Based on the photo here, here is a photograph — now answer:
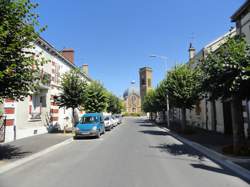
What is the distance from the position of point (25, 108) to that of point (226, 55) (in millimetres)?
15139

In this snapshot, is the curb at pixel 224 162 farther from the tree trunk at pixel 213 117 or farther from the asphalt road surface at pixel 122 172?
the tree trunk at pixel 213 117

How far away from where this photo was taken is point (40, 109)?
2311 centimetres

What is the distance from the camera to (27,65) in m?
9.81

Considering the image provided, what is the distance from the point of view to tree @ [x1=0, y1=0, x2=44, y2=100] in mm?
8820

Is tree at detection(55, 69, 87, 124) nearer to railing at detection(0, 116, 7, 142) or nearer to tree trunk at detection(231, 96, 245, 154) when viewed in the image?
railing at detection(0, 116, 7, 142)

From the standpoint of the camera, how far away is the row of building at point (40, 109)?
1720cm

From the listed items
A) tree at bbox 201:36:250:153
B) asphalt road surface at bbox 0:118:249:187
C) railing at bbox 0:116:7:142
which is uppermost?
tree at bbox 201:36:250:153

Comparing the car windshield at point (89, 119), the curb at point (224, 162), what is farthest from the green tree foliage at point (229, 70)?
the car windshield at point (89, 119)

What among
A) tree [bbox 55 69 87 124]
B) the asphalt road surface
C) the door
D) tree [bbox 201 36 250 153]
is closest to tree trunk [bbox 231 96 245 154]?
tree [bbox 201 36 250 153]

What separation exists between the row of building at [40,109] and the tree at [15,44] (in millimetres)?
1495

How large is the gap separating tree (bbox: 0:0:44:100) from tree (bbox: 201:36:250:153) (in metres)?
7.22

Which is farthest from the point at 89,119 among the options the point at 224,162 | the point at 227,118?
the point at 224,162

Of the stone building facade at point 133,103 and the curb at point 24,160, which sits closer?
the curb at point 24,160

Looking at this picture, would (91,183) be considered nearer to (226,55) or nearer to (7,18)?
(7,18)
